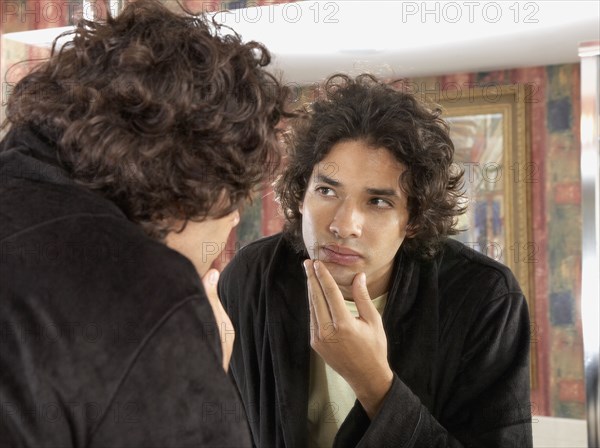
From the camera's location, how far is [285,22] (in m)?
2.10

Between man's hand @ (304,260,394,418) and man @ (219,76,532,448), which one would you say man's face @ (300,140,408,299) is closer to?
man @ (219,76,532,448)

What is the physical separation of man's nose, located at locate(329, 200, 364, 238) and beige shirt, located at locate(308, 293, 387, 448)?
243mm

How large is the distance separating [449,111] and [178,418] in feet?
8.56

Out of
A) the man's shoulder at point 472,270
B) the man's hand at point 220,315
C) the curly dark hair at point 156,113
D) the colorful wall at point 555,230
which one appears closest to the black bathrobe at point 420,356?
the man's shoulder at point 472,270

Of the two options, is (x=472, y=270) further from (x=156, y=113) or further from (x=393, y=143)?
(x=156, y=113)

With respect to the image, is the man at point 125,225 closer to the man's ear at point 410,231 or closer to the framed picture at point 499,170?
the man's ear at point 410,231

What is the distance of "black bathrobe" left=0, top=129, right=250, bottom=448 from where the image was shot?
551mm

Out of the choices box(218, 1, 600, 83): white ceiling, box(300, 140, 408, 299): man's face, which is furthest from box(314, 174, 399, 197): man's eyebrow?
box(218, 1, 600, 83): white ceiling

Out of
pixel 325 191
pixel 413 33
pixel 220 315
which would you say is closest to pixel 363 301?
pixel 325 191

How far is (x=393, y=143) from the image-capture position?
1354 millimetres

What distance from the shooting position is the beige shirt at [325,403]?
131cm

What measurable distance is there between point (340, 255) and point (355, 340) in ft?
0.70

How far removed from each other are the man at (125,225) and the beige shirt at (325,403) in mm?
597


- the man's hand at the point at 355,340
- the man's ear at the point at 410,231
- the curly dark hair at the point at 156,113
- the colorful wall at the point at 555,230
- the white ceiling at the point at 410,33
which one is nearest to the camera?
the curly dark hair at the point at 156,113
